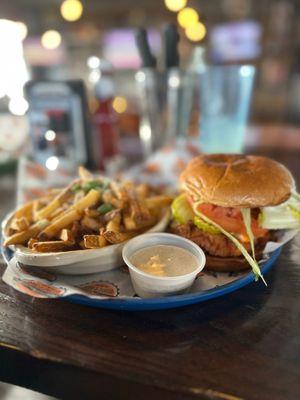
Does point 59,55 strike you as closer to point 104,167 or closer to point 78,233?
point 104,167

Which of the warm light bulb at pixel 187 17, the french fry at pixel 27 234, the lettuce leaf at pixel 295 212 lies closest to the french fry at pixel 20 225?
the french fry at pixel 27 234

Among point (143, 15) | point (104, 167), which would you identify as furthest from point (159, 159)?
point (143, 15)

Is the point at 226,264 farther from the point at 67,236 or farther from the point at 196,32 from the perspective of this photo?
the point at 196,32

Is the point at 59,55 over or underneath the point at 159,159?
over

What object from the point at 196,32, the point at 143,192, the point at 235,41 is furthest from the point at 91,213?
the point at 235,41

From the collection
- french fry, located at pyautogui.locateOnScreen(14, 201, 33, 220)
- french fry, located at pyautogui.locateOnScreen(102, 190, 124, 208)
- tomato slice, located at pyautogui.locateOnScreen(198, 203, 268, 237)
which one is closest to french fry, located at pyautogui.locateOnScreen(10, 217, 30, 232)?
french fry, located at pyautogui.locateOnScreen(14, 201, 33, 220)

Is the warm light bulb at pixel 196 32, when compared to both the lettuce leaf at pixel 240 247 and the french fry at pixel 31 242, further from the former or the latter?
the french fry at pixel 31 242
